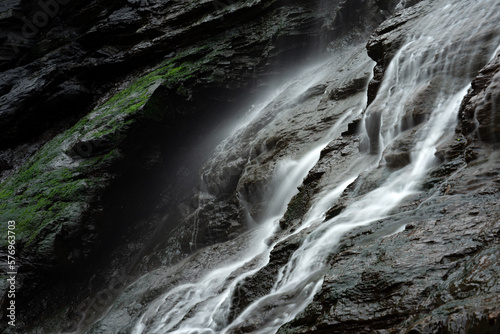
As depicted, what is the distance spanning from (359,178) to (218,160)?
609 cm

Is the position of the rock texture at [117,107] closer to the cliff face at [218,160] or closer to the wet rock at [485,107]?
the cliff face at [218,160]

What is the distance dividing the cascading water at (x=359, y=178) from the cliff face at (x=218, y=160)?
10 centimetres

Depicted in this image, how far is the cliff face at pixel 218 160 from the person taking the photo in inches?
124

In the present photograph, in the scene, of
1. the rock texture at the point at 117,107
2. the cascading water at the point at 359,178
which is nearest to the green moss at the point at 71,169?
the rock texture at the point at 117,107

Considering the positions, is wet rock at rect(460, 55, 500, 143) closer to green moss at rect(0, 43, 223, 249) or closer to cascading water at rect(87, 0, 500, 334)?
cascading water at rect(87, 0, 500, 334)

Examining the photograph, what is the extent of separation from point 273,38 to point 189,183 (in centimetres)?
603

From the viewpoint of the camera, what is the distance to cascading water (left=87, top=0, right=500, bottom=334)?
4.37 metres

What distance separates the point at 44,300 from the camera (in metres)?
10.0

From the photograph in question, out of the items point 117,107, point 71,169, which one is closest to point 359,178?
point 71,169

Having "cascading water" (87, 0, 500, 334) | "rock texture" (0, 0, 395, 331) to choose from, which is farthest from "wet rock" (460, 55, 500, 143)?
"rock texture" (0, 0, 395, 331)

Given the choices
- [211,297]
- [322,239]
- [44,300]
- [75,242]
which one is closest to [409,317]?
[322,239]

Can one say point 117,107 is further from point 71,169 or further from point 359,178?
point 359,178

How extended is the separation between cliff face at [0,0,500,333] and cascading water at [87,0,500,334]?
10 cm

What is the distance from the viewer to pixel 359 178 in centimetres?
555
